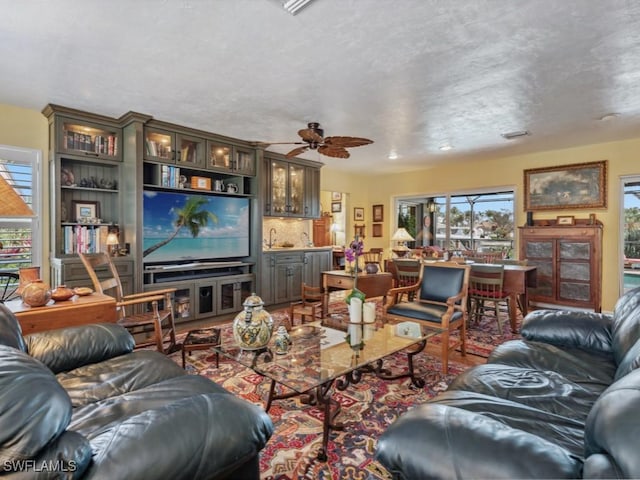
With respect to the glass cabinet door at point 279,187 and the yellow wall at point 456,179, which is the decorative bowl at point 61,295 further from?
the glass cabinet door at point 279,187

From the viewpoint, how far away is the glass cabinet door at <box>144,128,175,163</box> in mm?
3998

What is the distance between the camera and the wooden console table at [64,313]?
217 centimetres

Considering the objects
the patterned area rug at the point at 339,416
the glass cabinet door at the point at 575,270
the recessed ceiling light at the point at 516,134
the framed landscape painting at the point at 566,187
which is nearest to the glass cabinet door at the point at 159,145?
the patterned area rug at the point at 339,416

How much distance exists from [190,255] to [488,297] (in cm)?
389

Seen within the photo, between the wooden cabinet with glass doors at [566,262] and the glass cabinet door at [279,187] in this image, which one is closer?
the wooden cabinet with glass doors at [566,262]

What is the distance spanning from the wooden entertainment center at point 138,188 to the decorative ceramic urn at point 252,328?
7.81 feet

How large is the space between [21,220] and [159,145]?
168 cm

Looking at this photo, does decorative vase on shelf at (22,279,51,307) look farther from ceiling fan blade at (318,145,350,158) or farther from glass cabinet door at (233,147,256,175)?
glass cabinet door at (233,147,256,175)

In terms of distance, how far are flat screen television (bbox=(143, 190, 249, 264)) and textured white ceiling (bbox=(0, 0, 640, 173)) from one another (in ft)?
A: 3.36

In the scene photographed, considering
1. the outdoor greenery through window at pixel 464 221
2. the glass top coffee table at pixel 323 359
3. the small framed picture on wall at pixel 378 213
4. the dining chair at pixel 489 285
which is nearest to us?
the glass top coffee table at pixel 323 359

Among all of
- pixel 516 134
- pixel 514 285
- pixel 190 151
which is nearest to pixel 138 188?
pixel 190 151

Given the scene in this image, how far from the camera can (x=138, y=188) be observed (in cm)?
386

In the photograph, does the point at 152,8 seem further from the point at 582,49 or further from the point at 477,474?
the point at 582,49

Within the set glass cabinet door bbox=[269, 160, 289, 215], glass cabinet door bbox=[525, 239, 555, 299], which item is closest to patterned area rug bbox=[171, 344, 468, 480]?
glass cabinet door bbox=[269, 160, 289, 215]
